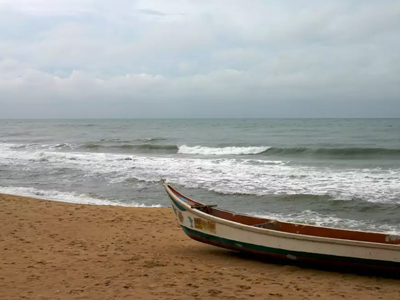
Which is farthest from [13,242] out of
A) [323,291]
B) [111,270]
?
[323,291]

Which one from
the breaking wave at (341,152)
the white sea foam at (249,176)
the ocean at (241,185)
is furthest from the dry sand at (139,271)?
the breaking wave at (341,152)

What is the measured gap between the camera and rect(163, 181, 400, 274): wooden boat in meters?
5.44

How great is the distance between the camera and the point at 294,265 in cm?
606

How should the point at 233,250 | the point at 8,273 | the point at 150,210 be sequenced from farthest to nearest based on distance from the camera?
the point at 150,210
the point at 233,250
the point at 8,273

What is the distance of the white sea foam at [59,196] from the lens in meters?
12.4

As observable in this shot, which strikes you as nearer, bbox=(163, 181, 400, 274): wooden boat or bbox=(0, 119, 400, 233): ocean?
bbox=(163, 181, 400, 274): wooden boat

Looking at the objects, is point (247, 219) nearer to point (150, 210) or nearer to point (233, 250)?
point (233, 250)

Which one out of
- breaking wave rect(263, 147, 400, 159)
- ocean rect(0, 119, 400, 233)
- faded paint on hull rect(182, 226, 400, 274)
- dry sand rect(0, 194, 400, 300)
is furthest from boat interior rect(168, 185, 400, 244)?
breaking wave rect(263, 147, 400, 159)

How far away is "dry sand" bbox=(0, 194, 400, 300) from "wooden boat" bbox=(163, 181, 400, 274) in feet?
0.75

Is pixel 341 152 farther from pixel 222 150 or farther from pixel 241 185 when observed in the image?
pixel 241 185

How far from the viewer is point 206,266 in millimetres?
6145

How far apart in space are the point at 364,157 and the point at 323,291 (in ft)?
69.0

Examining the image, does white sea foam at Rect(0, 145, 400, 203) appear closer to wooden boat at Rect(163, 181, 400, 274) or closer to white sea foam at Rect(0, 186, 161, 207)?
white sea foam at Rect(0, 186, 161, 207)

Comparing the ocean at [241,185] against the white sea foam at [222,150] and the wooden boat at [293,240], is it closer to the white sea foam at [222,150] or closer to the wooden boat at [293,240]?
the wooden boat at [293,240]
